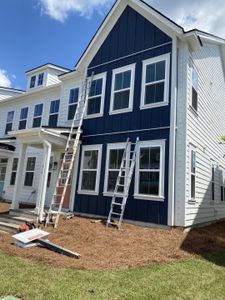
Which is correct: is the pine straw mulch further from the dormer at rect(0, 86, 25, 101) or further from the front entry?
the dormer at rect(0, 86, 25, 101)

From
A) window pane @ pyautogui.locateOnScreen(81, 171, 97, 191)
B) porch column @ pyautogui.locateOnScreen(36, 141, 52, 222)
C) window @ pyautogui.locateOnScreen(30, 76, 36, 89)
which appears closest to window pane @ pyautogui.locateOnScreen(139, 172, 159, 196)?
window pane @ pyautogui.locateOnScreen(81, 171, 97, 191)


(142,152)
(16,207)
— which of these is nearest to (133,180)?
(142,152)

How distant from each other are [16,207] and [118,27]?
28.8 ft

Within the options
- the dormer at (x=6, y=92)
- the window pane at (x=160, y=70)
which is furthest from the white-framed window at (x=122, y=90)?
the dormer at (x=6, y=92)

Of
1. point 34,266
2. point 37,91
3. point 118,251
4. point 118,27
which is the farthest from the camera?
point 37,91

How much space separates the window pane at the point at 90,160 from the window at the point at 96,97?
5.38 ft

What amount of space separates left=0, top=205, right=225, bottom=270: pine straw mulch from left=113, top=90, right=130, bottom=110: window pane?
4647mm

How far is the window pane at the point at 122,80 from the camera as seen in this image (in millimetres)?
10898

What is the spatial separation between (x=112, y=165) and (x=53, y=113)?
20.4ft

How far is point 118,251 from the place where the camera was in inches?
260

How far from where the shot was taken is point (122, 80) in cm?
1110

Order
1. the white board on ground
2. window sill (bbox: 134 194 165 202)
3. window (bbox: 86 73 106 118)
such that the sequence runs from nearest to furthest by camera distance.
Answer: the white board on ground, window sill (bbox: 134 194 165 202), window (bbox: 86 73 106 118)

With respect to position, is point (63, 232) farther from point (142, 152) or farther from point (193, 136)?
point (193, 136)

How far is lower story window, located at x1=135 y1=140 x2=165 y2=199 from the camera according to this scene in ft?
29.9
